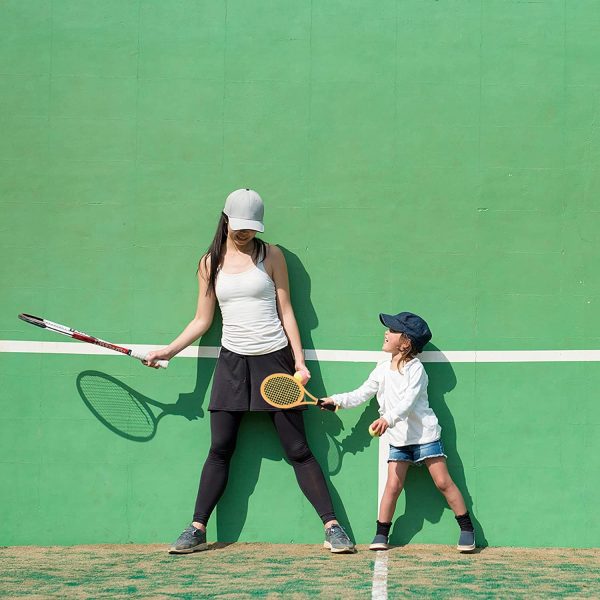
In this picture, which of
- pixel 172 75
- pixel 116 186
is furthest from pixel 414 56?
pixel 116 186

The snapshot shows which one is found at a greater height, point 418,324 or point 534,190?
point 534,190

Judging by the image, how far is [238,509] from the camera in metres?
6.62

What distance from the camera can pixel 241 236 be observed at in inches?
255

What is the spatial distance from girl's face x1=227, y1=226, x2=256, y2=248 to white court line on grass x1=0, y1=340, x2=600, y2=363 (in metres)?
0.72

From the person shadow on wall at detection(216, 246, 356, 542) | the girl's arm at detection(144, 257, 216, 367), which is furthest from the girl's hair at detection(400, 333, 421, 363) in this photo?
the girl's arm at detection(144, 257, 216, 367)

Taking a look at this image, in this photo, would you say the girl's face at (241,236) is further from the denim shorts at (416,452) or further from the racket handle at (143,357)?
the denim shorts at (416,452)

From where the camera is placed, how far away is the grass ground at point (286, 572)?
5344mm

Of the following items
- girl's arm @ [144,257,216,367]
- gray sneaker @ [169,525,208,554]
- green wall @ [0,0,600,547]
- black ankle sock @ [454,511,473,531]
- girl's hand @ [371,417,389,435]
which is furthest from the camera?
green wall @ [0,0,600,547]

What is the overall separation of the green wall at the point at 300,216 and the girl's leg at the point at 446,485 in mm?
208

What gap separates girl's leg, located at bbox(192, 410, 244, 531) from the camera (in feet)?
21.1

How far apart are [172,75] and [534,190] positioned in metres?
2.50

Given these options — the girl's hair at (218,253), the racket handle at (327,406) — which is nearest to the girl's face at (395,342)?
the racket handle at (327,406)

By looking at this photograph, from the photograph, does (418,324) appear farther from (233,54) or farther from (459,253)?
(233,54)

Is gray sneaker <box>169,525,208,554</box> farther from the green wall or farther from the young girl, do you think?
the young girl
